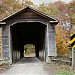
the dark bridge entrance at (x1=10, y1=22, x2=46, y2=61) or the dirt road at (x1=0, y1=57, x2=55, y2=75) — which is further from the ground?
the dark bridge entrance at (x1=10, y1=22, x2=46, y2=61)

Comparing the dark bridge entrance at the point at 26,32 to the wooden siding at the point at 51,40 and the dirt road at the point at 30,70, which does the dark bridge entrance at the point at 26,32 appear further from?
the dirt road at the point at 30,70

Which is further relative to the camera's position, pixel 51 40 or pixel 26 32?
pixel 26 32

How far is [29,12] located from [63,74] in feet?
29.2

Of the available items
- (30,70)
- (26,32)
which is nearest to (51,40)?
(30,70)

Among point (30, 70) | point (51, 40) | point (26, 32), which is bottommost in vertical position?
point (30, 70)

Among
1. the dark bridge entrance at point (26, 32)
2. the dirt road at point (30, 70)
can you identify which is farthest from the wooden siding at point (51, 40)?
the dirt road at point (30, 70)

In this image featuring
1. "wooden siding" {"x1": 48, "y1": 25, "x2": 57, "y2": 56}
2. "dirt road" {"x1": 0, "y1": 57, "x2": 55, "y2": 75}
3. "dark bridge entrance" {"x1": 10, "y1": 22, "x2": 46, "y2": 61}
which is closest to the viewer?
"dirt road" {"x1": 0, "y1": 57, "x2": 55, "y2": 75}

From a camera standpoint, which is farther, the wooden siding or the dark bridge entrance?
the dark bridge entrance

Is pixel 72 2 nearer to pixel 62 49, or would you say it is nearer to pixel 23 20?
pixel 62 49

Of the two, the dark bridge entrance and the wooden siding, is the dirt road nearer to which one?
the wooden siding

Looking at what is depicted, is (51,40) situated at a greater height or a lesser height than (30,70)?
greater

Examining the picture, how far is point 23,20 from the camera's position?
17703mm

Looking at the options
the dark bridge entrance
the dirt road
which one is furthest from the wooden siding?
the dirt road

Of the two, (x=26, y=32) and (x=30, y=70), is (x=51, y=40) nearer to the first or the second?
(x=30, y=70)
